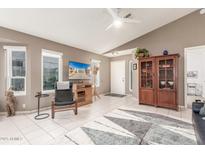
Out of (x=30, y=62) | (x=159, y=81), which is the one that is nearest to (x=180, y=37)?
(x=159, y=81)

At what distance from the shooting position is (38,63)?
356 cm

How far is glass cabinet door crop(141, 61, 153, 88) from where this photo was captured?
4.20 metres

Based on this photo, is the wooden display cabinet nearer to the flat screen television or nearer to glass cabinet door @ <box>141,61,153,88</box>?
glass cabinet door @ <box>141,61,153,88</box>

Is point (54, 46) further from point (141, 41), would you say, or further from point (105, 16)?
point (141, 41)

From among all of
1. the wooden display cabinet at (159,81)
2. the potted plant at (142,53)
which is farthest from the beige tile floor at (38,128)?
the potted plant at (142,53)

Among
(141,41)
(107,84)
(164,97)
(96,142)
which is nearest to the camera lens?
(96,142)

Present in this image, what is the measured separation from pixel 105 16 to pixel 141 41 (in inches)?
92.5

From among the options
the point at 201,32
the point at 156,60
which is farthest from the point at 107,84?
the point at 201,32

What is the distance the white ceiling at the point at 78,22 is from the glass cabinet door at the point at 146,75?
1.29 meters

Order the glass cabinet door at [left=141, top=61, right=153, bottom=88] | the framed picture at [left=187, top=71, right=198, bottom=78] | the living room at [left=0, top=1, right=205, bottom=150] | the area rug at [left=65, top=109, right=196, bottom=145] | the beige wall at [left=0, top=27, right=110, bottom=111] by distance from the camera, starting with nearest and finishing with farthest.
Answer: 1. the area rug at [left=65, top=109, right=196, bottom=145]
2. the living room at [left=0, top=1, right=205, bottom=150]
3. the beige wall at [left=0, top=27, right=110, bottom=111]
4. the framed picture at [left=187, top=71, right=198, bottom=78]
5. the glass cabinet door at [left=141, top=61, right=153, bottom=88]

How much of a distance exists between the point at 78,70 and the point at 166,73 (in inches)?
125

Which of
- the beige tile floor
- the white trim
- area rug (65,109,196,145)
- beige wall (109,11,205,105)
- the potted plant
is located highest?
beige wall (109,11,205,105)

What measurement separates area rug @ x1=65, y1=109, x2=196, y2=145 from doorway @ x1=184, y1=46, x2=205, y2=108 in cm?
177

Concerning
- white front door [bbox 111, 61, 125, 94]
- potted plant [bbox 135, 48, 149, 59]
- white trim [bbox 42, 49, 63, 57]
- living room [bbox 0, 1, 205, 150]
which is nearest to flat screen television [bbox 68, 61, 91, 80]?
living room [bbox 0, 1, 205, 150]
